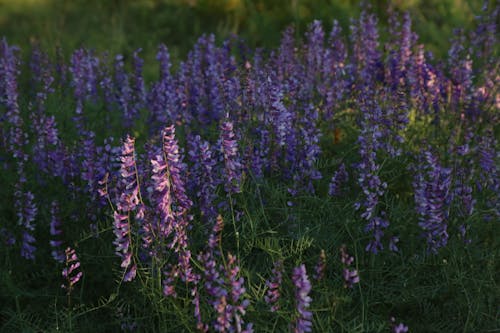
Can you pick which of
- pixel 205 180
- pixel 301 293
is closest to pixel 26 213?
pixel 205 180

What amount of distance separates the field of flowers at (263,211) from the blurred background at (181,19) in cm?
300

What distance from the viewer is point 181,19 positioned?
8.09 metres

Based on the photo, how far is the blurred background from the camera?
704cm

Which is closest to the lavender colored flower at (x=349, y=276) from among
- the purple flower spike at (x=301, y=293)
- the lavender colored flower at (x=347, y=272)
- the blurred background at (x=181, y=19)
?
the lavender colored flower at (x=347, y=272)

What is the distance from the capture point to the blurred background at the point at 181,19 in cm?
704

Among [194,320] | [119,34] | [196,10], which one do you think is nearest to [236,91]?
[194,320]

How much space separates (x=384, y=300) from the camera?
8.95 feet

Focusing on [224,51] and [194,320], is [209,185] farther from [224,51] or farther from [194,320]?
[224,51]

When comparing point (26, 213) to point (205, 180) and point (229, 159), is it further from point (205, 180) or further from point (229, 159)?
point (229, 159)

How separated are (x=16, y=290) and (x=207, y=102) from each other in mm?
1613

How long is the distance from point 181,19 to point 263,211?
587 cm

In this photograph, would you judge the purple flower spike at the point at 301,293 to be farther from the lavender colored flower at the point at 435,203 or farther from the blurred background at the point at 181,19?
the blurred background at the point at 181,19

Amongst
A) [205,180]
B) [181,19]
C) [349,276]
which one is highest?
[181,19]

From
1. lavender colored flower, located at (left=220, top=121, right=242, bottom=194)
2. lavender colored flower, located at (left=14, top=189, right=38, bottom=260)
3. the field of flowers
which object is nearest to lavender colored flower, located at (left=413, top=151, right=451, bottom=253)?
the field of flowers
